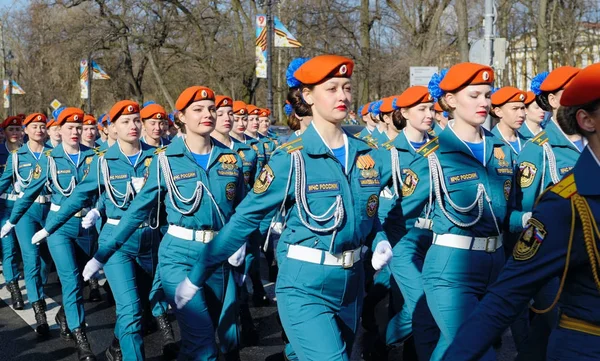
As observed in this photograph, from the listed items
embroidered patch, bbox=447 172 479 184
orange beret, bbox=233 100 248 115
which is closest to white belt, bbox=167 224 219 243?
embroidered patch, bbox=447 172 479 184

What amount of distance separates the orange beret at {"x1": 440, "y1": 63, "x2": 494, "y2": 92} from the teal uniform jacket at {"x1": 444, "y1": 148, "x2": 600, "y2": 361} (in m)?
2.31

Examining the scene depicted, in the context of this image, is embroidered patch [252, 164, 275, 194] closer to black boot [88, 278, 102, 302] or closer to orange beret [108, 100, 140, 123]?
orange beret [108, 100, 140, 123]

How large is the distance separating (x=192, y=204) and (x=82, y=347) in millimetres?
1990

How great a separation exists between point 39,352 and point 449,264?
398 cm

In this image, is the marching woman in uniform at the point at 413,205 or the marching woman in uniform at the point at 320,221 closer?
the marching woman in uniform at the point at 320,221

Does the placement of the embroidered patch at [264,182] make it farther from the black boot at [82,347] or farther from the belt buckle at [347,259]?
the black boot at [82,347]

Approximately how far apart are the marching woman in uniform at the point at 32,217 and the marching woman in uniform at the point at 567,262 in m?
5.84

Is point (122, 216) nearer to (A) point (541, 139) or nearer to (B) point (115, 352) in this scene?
(B) point (115, 352)

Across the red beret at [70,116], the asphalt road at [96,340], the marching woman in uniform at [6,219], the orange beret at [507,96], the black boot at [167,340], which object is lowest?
the asphalt road at [96,340]

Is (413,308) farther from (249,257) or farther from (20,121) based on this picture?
(20,121)

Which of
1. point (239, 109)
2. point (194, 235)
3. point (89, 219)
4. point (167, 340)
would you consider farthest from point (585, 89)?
point (239, 109)

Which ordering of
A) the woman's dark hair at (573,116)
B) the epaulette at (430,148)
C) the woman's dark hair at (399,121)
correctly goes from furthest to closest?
the woman's dark hair at (399,121) → the epaulette at (430,148) → the woman's dark hair at (573,116)

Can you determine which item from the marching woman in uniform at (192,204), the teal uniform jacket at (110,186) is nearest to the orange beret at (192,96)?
the marching woman in uniform at (192,204)

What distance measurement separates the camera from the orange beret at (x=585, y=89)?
2.68 m
